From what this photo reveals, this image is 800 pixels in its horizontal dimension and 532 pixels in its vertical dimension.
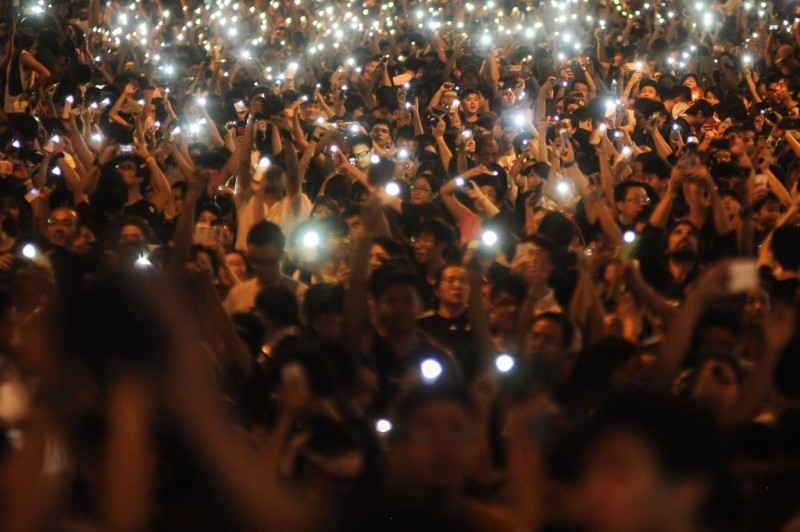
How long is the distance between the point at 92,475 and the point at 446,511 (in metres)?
0.81

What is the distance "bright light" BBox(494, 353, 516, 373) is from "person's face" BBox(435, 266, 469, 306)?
0.65 meters

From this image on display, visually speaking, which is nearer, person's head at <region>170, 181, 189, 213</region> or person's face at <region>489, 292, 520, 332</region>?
person's face at <region>489, 292, 520, 332</region>

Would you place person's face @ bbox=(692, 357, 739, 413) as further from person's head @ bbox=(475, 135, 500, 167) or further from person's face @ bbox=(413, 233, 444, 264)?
person's head @ bbox=(475, 135, 500, 167)

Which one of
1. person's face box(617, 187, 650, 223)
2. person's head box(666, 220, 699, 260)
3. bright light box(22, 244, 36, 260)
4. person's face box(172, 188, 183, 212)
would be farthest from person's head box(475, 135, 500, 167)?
bright light box(22, 244, 36, 260)

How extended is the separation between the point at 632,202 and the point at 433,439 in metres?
4.48

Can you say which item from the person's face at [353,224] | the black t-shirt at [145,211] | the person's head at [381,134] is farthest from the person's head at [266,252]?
the person's head at [381,134]

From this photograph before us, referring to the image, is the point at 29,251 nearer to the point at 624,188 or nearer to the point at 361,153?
the point at 624,188

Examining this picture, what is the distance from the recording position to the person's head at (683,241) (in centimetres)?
584

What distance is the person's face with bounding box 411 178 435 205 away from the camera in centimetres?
745

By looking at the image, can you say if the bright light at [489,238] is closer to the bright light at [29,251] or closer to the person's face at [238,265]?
the person's face at [238,265]

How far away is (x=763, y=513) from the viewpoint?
3.09m

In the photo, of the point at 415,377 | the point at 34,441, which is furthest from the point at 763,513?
the point at 34,441

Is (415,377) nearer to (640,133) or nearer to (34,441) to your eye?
(34,441)

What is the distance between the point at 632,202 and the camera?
7230mm
